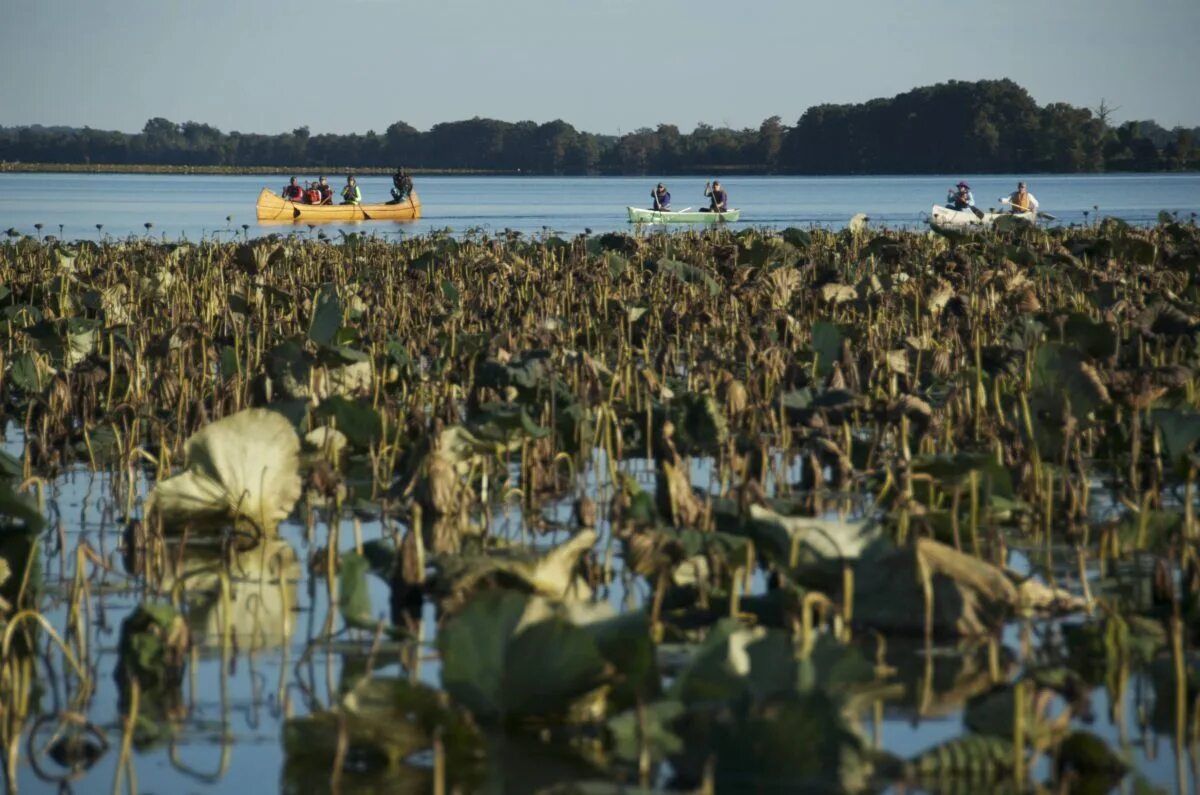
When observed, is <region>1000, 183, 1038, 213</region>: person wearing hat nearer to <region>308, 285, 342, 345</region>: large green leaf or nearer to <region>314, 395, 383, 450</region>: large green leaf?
<region>308, 285, 342, 345</region>: large green leaf

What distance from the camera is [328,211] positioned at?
33.2 m

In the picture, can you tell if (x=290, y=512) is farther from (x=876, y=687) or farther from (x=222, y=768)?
(x=876, y=687)

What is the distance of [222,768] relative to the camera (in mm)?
2887

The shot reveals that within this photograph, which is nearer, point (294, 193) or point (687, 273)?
point (687, 273)

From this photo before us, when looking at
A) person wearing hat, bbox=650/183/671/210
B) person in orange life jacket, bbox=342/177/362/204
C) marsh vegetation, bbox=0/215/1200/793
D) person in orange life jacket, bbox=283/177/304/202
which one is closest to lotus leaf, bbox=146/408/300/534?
marsh vegetation, bbox=0/215/1200/793

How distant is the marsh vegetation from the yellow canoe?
23.6 meters

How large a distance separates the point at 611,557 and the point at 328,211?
29.6 metres

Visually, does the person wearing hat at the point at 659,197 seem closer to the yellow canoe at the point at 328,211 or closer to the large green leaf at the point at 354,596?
the yellow canoe at the point at 328,211

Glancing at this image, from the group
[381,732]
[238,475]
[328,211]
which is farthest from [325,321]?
[328,211]

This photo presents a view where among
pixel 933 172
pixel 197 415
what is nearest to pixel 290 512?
pixel 197 415

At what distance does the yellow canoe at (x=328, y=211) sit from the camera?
31672 millimetres

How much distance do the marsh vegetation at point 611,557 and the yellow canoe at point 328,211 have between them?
2364cm

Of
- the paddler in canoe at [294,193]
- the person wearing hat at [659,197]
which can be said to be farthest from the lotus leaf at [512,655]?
the paddler in canoe at [294,193]

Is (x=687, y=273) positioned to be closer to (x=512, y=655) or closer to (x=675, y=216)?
(x=512, y=655)
